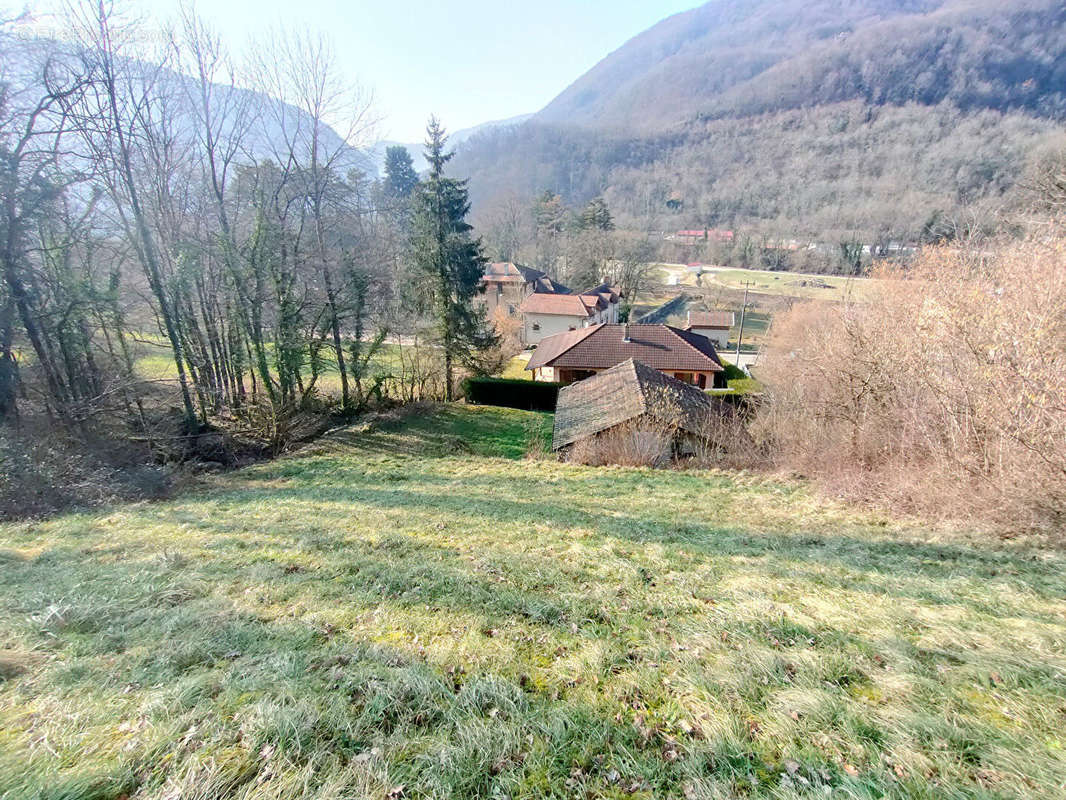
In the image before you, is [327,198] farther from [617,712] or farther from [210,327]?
[617,712]

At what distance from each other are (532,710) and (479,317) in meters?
24.1

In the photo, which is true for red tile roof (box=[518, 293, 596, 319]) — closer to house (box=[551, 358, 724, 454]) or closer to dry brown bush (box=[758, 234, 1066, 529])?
house (box=[551, 358, 724, 454])

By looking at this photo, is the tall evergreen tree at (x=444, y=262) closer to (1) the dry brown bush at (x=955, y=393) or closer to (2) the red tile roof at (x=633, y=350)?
(2) the red tile roof at (x=633, y=350)

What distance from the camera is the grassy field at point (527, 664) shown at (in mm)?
2186

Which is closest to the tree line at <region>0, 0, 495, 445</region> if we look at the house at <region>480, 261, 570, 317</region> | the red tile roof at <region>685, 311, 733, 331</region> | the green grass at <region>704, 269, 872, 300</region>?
the house at <region>480, 261, 570, 317</region>

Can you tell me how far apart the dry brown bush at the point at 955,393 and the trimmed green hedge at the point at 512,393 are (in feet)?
49.6

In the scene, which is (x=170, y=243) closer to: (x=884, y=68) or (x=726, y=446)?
(x=726, y=446)

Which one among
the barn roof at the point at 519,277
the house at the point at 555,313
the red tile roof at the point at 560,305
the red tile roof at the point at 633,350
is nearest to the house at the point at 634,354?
the red tile roof at the point at 633,350

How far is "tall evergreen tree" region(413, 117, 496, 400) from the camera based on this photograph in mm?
24609

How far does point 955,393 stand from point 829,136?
400 feet

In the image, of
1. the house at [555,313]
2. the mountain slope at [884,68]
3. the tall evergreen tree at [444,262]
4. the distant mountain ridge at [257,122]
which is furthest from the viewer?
the mountain slope at [884,68]

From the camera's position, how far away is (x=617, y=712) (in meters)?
2.69

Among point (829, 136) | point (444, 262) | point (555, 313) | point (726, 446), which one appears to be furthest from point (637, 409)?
point (829, 136)

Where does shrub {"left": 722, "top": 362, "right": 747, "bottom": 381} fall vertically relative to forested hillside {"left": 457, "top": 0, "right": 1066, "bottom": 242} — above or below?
below
